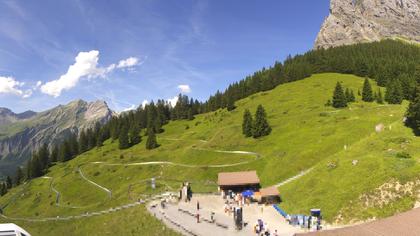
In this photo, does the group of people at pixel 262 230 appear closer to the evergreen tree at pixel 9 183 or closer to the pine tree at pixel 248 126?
the pine tree at pixel 248 126

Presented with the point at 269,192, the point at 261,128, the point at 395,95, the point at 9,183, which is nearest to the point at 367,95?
the point at 395,95

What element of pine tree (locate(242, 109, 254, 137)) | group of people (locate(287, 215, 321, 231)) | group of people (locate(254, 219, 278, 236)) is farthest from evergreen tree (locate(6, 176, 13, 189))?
group of people (locate(287, 215, 321, 231))

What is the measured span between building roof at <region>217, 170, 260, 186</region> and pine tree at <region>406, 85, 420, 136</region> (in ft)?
103

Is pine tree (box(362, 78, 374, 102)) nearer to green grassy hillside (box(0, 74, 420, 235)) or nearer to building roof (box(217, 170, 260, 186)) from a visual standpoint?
green grassy hillside (box(0, 74, 420, 235))

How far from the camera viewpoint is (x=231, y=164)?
294 feet

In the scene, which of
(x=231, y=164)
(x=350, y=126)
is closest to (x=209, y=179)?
(x=231, y=164)

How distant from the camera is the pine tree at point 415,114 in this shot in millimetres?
66188

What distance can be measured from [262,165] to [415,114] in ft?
110

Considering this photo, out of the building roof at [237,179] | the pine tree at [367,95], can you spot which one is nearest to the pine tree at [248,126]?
the building roof at [237,179]

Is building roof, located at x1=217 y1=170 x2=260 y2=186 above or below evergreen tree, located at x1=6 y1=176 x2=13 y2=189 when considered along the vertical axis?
above

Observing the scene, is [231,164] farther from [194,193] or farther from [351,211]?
[351,211]

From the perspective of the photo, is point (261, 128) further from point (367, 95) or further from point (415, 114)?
point (367, 95)

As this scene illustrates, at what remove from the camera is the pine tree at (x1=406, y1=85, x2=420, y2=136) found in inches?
2606

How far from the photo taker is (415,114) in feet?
221
